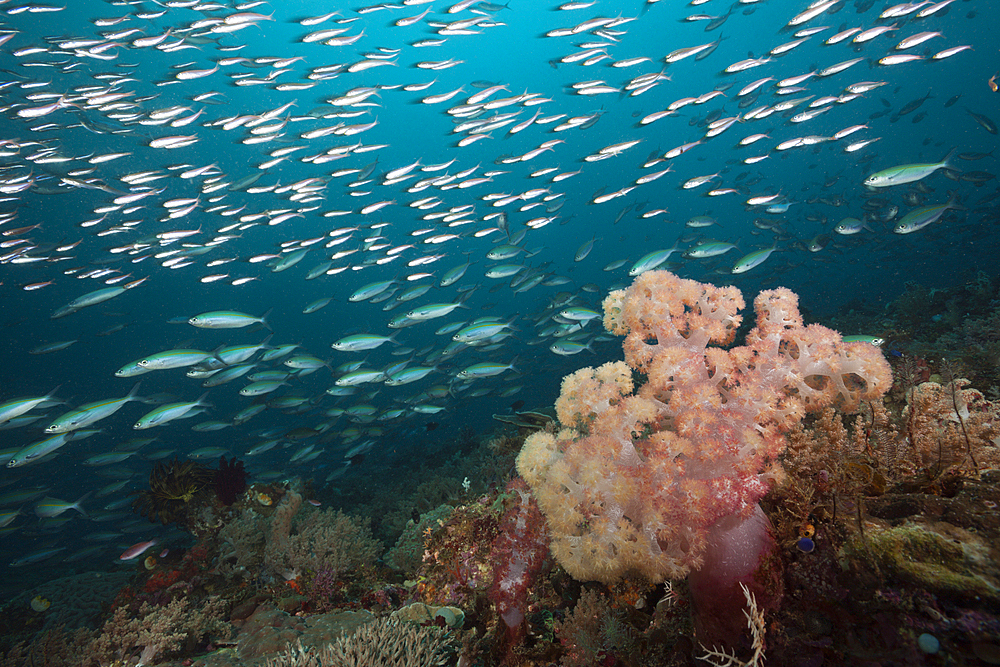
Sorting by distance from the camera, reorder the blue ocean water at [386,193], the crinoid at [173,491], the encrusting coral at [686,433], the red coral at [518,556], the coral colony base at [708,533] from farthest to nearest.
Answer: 1. the blue ocean water at [386,193]
2. the crinoid at [173,491]
3. the red coral at [518,556]
4. the encrusting coral at [686,433]
5. the coral colony base at [708,533]

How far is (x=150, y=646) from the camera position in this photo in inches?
169

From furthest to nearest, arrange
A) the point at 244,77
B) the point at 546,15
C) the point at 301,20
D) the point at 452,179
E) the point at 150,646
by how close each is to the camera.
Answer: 1. the point at 546,15
2. the point at 452,179
3. the point at 244,77
4. the point at 301,20
5. the point at 150,646

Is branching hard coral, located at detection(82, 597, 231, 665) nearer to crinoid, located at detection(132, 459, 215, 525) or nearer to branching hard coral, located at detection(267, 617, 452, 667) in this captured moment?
branching hard coral, located at detection(267, 617, 452, 667)

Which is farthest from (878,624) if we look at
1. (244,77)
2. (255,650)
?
(244,77)

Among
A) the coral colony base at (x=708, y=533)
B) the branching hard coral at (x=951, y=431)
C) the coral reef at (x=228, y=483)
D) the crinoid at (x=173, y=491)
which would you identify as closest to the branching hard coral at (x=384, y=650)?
the coral colony base at (x=708, y=533)

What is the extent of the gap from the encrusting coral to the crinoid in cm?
747

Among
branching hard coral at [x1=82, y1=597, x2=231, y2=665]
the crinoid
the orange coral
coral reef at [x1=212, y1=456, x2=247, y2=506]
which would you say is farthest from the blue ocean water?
the orange coral

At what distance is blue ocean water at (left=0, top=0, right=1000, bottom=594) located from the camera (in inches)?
406

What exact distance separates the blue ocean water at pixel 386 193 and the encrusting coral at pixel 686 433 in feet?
25.7

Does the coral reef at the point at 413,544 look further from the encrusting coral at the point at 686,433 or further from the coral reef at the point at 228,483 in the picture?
the coral reef at the point at 228,483

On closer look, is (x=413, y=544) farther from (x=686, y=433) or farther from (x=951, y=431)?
(x=951, y=431)

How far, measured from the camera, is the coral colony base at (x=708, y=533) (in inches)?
63.1

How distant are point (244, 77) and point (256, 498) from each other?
9742 mm

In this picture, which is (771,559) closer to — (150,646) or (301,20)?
(150,646)
